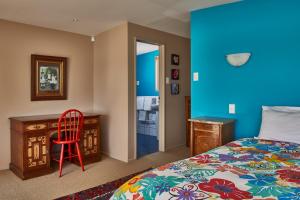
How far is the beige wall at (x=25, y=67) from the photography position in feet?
11.7

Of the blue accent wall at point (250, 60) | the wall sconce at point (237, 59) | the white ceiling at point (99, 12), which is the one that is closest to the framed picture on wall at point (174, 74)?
the white ceiling at point (99, 12)

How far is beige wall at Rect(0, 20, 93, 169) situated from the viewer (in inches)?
140

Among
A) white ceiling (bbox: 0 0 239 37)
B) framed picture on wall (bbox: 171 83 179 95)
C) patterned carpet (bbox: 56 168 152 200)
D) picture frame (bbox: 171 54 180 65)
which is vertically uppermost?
white ceiling (bbox: 0 0 239 37)

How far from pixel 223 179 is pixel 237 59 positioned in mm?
1939

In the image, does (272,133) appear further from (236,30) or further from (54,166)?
(54,166)

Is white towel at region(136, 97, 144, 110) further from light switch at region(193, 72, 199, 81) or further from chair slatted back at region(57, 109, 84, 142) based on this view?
light switch at region(193, 72, 199, 81)

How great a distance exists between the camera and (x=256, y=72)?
107 inches

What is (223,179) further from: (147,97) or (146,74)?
(146,74)

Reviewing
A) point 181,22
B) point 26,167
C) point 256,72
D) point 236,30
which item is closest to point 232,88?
point 256,72

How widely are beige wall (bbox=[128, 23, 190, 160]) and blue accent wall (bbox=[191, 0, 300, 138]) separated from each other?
1.06m

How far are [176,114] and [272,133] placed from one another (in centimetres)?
251

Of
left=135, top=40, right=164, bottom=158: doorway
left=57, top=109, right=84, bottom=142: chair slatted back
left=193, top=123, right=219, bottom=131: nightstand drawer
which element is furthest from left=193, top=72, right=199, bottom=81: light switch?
left=135, top=40, right=164, bottom=158: doorway

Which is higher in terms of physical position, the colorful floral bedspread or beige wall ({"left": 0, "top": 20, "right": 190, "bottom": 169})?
beige wall ({"left": 0, "top": 20, "right": 190, "bottom": 169})

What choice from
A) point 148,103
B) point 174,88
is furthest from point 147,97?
point 174,88
